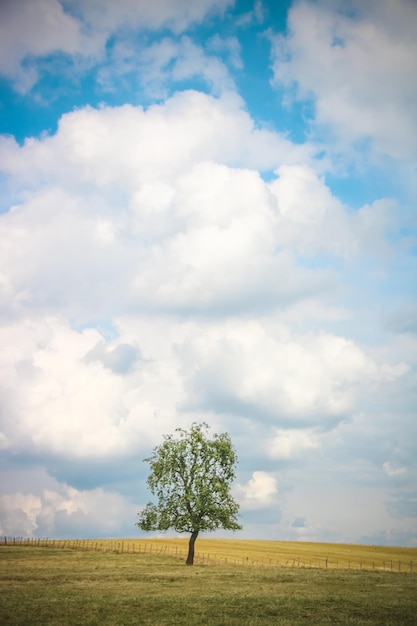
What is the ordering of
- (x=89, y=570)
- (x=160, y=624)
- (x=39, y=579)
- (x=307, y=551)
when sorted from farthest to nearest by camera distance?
1. (x=307, y=551)
2. (x=89, y=570)
3. (x=39, y=579)
4. (x=160, y=624)

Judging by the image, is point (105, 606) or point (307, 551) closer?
point (105, 606)

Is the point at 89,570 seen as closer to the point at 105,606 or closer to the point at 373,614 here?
the point at 105,606

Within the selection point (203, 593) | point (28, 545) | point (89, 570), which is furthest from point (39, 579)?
point (28, 545)

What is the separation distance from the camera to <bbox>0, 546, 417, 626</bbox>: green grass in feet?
96.4

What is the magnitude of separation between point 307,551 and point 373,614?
286ft

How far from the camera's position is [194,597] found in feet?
119

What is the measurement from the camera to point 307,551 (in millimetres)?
110500

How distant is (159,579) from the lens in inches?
1893

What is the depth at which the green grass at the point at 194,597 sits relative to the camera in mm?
29375

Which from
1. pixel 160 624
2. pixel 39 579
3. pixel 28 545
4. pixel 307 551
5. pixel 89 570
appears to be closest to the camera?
pixel 160 624

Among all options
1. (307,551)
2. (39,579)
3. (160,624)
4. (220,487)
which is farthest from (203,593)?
(307,551)

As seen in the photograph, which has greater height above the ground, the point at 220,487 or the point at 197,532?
the point at 220,487

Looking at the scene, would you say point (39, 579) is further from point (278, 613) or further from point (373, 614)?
point (373, 614)

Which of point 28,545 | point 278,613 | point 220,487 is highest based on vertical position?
point 220,487
